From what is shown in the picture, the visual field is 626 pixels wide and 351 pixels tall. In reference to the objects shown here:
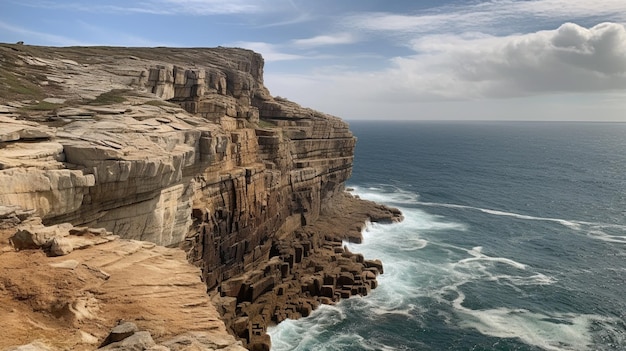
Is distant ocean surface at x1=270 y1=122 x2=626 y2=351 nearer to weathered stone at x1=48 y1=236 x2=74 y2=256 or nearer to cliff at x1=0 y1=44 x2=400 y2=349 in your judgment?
cliff at x1=0 y1=44 x2=400 y2=349

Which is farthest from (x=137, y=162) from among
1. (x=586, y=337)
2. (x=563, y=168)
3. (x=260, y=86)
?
(x=563, y=168)

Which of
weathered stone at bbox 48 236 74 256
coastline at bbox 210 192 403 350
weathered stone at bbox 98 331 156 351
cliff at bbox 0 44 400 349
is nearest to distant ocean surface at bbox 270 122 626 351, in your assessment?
coastline at bbox 210 192 403 350

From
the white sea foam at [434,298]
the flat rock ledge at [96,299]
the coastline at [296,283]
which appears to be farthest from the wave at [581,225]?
the flat rock ledge at [96,299]

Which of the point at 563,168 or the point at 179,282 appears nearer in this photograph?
the point at 179,282

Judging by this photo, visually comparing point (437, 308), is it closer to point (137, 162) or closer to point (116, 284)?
point (137, 162)

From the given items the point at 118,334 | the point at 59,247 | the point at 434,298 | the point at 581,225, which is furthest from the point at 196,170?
the point at 581,225
